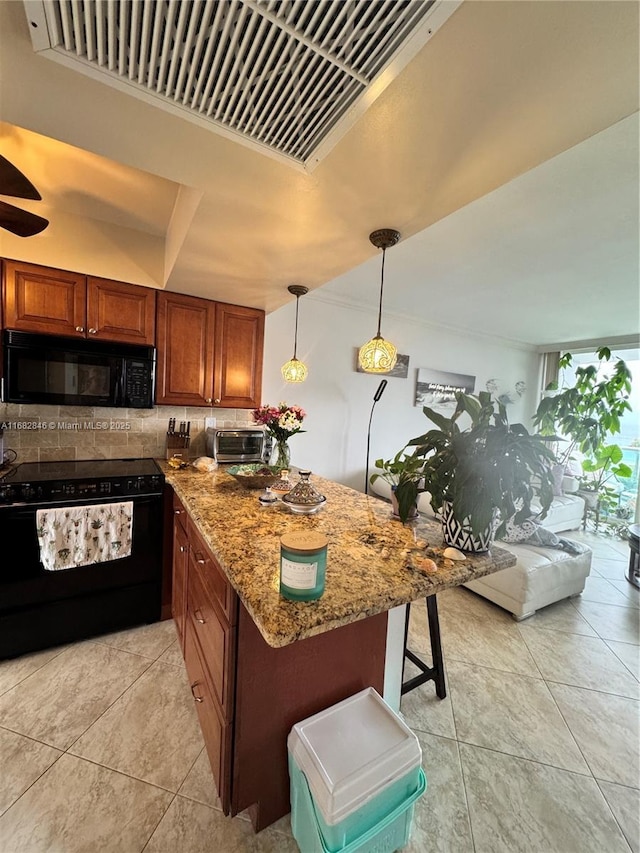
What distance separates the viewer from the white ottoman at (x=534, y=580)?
2.31 metres

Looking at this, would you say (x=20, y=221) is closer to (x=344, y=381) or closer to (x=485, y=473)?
(x=485, y=473)

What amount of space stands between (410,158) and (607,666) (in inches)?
115

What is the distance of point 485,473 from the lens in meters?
1.08

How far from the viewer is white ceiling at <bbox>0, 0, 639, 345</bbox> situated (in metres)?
0.70

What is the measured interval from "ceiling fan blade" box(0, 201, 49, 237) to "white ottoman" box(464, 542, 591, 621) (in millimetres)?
3047

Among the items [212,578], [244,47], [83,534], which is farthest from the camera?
[83,534]

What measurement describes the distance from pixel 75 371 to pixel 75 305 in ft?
1.41

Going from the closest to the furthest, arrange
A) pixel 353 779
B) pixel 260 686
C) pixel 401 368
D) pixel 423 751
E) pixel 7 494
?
pixel 353 779 < pixel 260 686 < pixel 423 751 < pixel 7 494 < pixel 401 368

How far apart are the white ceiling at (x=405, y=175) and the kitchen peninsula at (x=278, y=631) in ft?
4.20

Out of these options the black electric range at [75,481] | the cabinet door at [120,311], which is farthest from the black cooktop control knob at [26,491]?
the cabinet door at [120,311]

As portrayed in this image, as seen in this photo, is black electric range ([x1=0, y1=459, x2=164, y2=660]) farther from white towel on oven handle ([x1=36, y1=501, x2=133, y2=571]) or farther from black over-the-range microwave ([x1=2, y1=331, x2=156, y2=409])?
black over-the-range microwave ([x1=2, y1=331, x2=156, y2=409])

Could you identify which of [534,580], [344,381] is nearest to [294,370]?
[344,381]

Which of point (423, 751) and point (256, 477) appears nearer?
point (423, 751)

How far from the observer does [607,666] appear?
1989 millimetres
